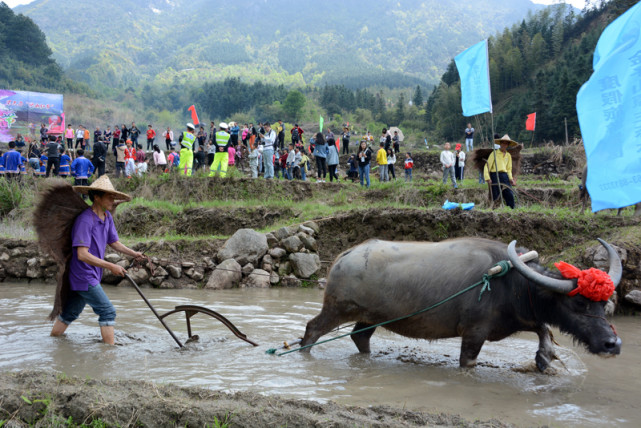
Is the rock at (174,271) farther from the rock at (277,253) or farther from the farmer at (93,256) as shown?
the farmer at (93,256)

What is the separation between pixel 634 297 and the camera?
25.2ft

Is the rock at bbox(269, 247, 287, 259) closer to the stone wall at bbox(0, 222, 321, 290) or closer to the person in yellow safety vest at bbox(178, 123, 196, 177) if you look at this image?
the stone wall at bbox(0, 222, 321, 290)

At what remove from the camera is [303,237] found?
35.8 feet

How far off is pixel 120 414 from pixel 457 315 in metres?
3.23

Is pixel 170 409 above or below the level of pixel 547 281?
below

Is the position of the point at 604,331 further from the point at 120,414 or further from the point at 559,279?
the point at 120,414

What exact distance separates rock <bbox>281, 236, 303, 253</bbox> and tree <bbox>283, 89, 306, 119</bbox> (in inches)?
1845

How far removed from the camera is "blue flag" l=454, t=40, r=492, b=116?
11234mm

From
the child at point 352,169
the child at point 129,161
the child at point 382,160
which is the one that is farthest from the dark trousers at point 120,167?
the child at point 382,160

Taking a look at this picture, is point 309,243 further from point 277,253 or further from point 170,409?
point 170,409

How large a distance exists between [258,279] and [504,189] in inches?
228

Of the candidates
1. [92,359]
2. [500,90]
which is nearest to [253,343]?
[92,359]

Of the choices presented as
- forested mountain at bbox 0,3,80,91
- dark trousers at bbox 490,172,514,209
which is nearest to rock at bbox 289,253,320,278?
dark trousers at bbox 490,172,514,209

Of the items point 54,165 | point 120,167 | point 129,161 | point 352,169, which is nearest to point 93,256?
point 129,161
